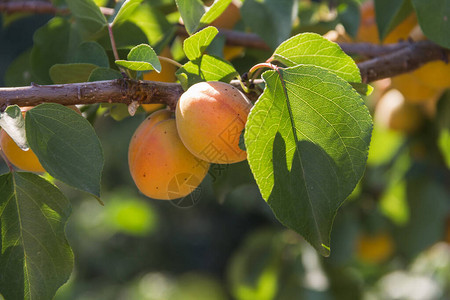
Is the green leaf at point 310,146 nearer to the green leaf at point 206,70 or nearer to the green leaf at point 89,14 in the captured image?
the green leaf at point 206,70

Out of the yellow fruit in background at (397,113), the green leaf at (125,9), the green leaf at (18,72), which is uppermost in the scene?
the green leaf at (125,9)

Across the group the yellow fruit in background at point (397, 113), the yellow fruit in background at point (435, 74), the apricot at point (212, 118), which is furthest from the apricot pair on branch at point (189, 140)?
the yellow fruit in background at point (397, 113)

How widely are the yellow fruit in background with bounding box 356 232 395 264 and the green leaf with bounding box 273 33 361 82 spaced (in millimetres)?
870

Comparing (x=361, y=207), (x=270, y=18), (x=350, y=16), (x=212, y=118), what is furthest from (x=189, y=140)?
(x=361, y=207)

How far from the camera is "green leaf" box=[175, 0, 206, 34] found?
49 centimetres

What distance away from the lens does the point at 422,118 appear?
1.10 meters

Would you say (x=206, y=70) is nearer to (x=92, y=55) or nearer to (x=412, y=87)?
(x=92, y=55)

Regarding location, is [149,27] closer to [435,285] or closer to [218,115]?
[218,115]

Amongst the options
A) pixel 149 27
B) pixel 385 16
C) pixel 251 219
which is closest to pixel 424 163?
pixel 385 16

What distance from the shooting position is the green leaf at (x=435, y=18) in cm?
58

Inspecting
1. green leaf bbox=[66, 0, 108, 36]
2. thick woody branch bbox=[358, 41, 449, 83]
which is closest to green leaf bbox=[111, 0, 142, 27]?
green leaf bbox=[66, 0, 108, 36]

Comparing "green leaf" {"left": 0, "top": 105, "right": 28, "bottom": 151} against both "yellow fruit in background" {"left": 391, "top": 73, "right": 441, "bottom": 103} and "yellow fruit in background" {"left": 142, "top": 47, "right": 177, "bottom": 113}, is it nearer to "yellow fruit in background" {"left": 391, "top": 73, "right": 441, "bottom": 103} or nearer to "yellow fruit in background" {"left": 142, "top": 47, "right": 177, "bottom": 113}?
"yellow fruit in background" {"left": 142, "top": 47, "right": 177, "bottom": 113}

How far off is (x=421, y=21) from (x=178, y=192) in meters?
0.33

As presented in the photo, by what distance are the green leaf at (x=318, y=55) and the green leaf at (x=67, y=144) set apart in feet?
0.58
